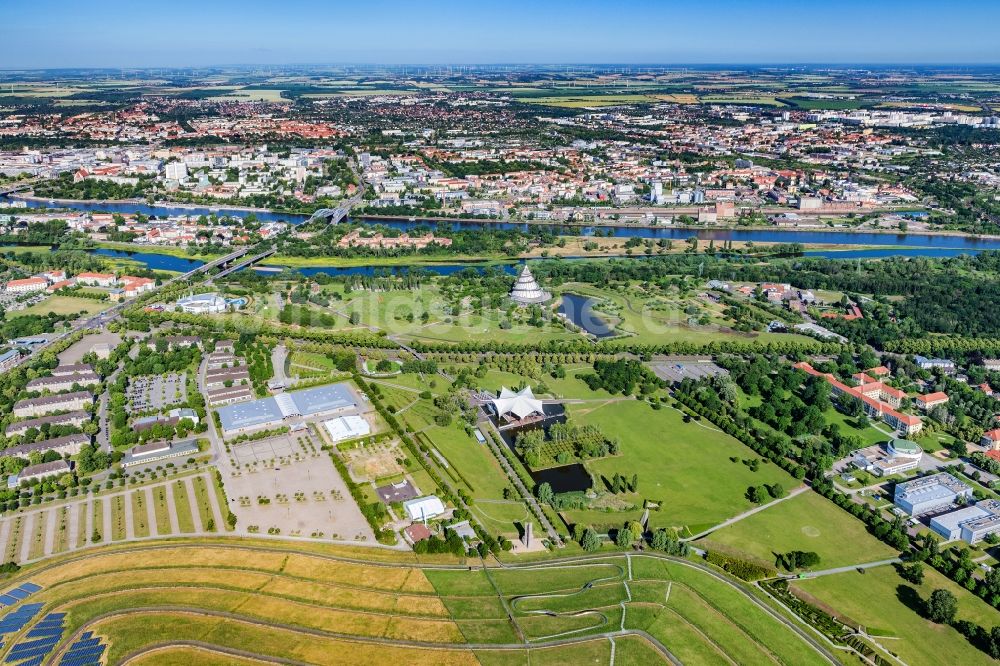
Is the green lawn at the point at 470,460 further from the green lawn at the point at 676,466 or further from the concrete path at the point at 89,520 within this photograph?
the concrete path at the point at 89,520

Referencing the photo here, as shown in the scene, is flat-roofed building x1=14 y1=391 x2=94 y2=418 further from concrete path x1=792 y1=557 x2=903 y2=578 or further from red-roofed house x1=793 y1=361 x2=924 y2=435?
red-roofed house x1=793 y1=361 x2=924 y2=435

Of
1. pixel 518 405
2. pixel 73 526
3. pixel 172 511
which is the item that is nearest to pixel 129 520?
pixel 172 511

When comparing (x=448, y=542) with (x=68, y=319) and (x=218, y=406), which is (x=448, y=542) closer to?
(x=218, y=406)

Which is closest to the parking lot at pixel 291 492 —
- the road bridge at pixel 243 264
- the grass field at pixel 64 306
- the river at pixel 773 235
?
the grass field at pixel 64 306

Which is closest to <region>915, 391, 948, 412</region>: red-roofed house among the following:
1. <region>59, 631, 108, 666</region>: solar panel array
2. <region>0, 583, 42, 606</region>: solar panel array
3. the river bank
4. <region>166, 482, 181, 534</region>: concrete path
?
<region>166, 482, 181, 534</region>: concrete path

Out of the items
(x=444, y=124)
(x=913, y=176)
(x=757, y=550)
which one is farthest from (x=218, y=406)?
(x=444, y=124)
